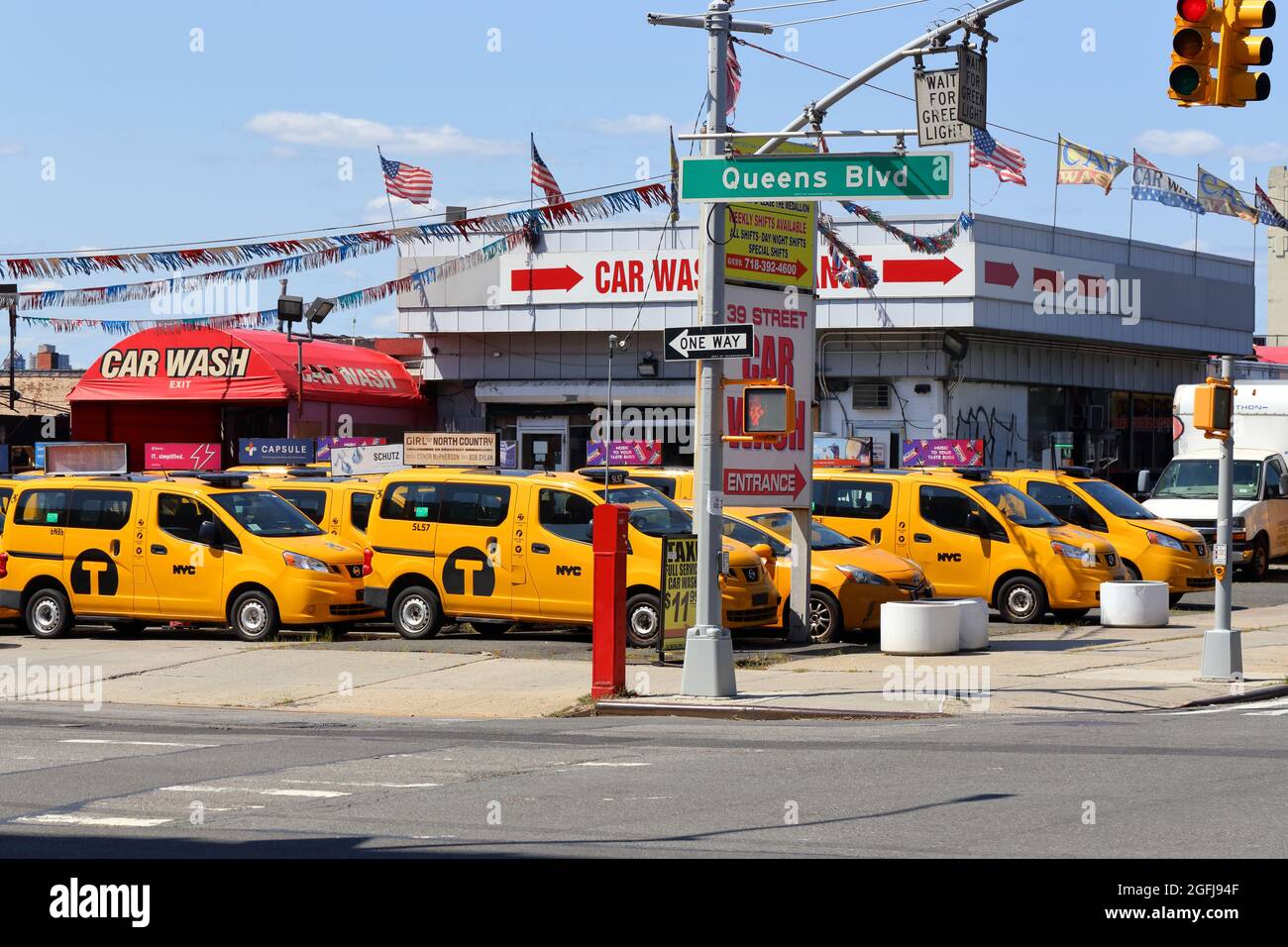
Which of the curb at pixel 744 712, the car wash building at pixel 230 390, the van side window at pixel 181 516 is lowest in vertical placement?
the curb at pixel 744 712

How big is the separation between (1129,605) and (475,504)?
823cm

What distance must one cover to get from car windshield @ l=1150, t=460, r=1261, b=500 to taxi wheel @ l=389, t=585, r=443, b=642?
14.8m

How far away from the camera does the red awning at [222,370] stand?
41375mm

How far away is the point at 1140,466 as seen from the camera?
164 ft

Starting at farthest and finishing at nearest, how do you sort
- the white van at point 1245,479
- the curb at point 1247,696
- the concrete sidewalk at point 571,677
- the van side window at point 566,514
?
1. the white van at point 1245,479
2. the van side window at point 566,514
3. the concrete sidewalk at point 571,677
4. the curb at point 1247,696

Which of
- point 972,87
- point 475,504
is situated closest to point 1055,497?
point 475,504

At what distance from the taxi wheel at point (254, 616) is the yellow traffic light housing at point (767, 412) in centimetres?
720

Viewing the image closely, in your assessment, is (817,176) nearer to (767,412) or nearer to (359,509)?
(767,412)

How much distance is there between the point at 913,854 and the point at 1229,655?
9575mm

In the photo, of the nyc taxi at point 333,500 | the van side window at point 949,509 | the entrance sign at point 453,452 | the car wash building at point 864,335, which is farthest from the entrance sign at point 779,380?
the car wash building at point 864,335

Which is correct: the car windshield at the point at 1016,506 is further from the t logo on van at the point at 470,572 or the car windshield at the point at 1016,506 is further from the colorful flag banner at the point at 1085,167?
the colorful flag banner at the point at 1085,167

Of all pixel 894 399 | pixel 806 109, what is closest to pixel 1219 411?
Answer: pixel 806 109

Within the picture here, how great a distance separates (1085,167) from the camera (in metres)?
41.2
